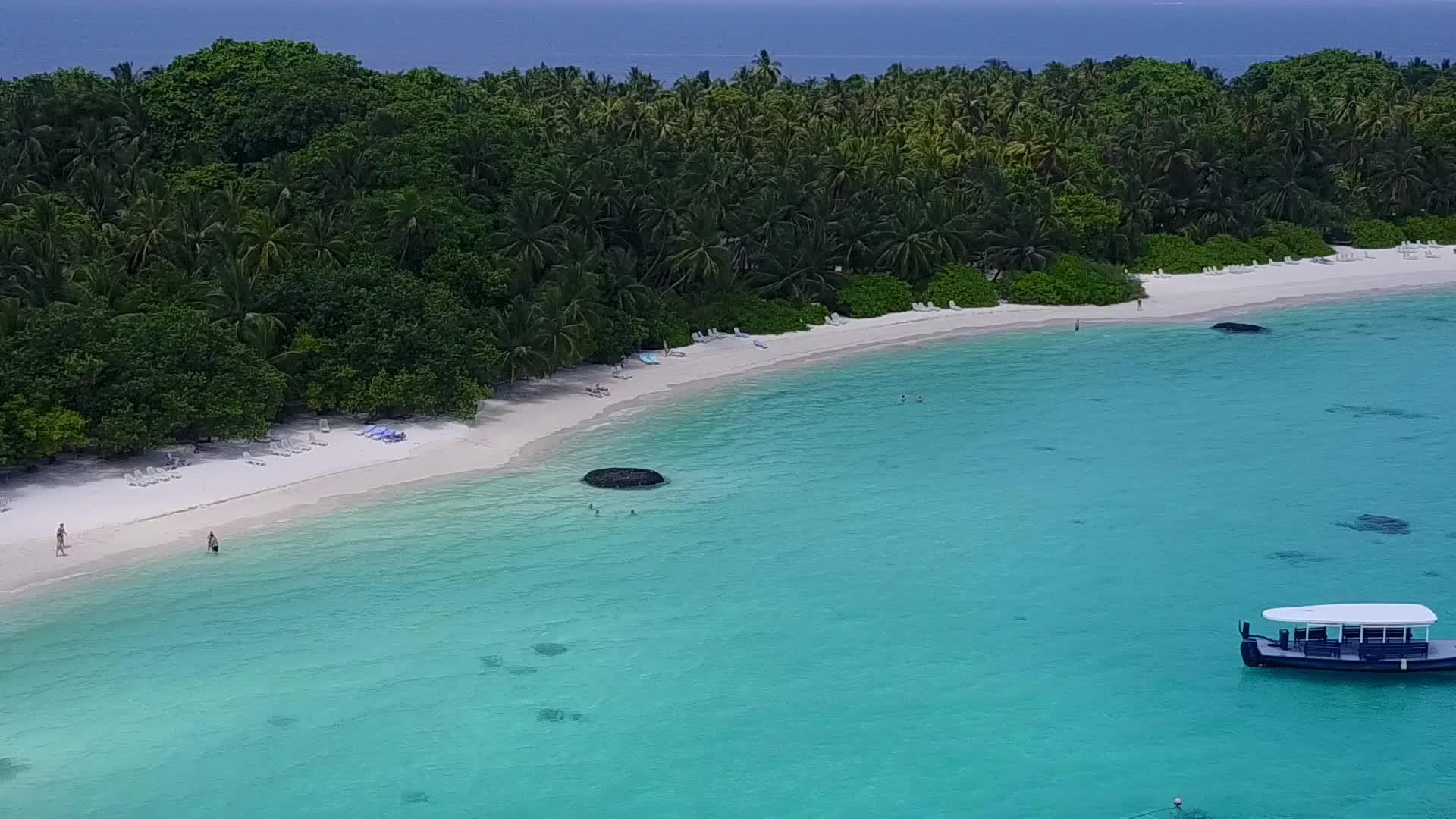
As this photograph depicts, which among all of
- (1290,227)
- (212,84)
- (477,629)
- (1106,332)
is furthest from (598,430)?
(1290,227)

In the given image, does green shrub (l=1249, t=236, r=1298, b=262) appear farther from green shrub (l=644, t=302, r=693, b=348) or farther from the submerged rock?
the submerged rock

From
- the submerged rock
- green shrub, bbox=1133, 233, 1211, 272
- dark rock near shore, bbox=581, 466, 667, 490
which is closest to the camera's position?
the submerged rock

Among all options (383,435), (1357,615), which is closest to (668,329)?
(383,435)

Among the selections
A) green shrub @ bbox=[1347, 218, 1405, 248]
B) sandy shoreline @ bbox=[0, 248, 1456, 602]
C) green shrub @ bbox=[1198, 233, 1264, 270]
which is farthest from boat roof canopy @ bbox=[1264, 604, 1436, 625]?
green shrub @ bbox=[1347, 218, 1405, 248]

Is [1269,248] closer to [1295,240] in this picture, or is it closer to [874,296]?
[1295,240]

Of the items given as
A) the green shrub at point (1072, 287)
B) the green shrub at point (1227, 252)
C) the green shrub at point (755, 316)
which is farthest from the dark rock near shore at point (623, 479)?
the green shrub at point (1227, 252)
